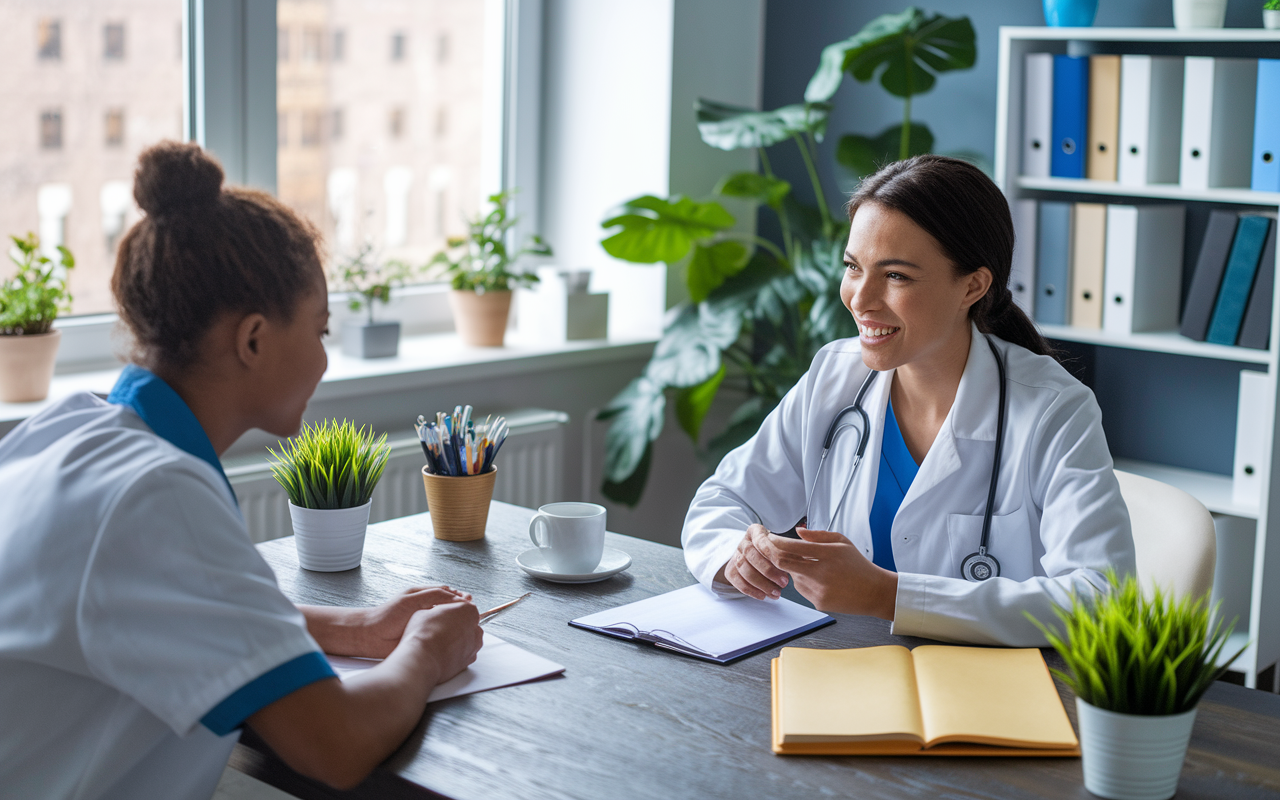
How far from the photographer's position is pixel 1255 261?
2.64m

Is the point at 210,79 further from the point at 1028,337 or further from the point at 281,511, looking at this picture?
the point at 1028,337

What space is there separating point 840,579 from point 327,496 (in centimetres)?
68

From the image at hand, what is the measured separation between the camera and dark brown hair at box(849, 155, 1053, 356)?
171 cm

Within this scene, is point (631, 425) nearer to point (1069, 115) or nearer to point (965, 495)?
point (1069, 115)

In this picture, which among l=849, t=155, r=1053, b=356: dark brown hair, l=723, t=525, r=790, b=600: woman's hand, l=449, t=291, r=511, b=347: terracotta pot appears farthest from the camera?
l=449, t=291, r=511, b=347: terracotta pot

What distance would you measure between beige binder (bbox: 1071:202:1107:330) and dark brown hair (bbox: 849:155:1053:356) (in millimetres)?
1175

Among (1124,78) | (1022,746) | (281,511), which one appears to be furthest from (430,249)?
(1022,746)

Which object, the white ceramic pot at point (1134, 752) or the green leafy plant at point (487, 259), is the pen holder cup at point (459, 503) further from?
the green leafy plant at point (487, 259)

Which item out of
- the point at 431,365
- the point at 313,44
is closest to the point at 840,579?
the point at 431,365

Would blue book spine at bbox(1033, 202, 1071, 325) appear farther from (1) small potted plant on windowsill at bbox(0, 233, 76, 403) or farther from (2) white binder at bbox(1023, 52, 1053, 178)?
(1) small potted plant on windowsill at bbox(0, 233, 76, 403)

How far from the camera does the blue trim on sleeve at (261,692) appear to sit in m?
0.96

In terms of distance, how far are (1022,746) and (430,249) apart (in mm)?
2564

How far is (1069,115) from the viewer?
9.39 ft

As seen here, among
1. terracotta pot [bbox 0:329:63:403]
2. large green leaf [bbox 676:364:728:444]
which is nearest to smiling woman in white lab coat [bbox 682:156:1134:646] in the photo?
large green leaf [bbox 676:364:728:444]
